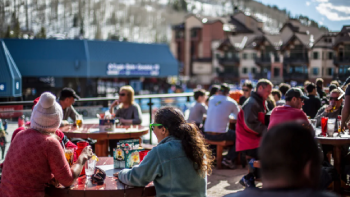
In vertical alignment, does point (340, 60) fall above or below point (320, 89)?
above

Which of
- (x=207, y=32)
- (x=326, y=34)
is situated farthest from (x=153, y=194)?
(x=207, y=32)

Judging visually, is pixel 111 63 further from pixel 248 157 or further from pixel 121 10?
pixel 121 10

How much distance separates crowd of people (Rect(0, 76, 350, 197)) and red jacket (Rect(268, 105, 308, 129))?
0.01 m

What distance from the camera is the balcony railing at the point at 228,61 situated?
48.2 meters

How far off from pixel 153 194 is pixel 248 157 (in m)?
2.91

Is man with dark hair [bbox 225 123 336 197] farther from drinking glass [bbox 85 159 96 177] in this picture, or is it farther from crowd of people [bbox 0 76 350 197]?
drinking glass [bbox 85 159 96 177]

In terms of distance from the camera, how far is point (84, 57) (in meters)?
29.2

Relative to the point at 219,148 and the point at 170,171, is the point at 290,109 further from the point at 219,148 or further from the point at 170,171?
the point at 219,148

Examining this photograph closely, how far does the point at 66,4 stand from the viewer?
55688 mm

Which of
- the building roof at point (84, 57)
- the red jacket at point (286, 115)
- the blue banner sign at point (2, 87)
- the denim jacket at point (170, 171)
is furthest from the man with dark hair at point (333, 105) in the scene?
the building roof at point (84, 57)

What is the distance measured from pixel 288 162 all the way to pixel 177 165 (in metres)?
1.52

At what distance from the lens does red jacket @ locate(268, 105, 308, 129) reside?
→ 13.9 feet


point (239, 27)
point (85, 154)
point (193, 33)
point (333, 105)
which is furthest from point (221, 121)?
point (193, 33)

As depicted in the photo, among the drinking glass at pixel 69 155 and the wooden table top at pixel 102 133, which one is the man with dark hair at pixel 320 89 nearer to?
the wooden table top at pixel 102 133
